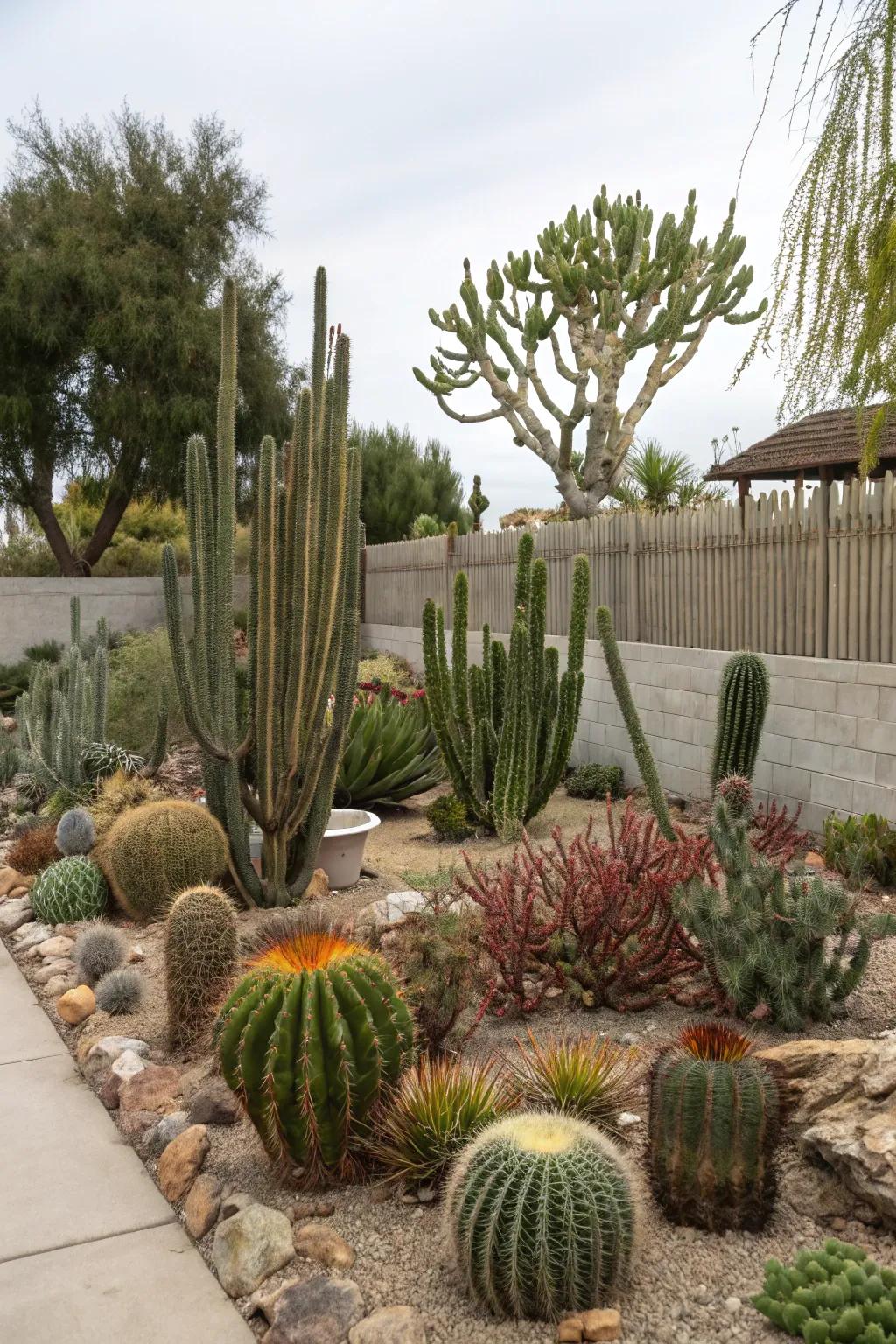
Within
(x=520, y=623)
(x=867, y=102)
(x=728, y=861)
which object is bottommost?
(x=728, y=861)

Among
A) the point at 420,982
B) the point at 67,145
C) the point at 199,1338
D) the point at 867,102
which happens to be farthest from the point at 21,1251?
the point at 67,145

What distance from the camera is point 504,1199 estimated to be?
309 cm

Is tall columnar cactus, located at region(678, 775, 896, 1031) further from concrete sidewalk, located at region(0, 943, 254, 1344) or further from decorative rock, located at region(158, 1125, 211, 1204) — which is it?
concrete sidewalk, located at region(0, 943, 254, 1344)

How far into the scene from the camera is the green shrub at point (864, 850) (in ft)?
22.2

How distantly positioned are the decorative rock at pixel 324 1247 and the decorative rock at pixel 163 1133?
95 cm

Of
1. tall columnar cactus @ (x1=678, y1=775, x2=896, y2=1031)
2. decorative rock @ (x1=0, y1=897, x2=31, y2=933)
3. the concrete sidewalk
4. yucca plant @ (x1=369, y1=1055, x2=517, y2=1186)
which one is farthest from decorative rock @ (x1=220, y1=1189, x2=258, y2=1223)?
decorative rock @ (x1=0, y1=897, x2=31, y2=933)

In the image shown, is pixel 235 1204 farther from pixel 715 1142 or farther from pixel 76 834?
pixel 76 834

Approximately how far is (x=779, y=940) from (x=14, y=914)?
5177mm

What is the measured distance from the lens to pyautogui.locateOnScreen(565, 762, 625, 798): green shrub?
10683 mm

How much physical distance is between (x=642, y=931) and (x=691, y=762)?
5.35 metres

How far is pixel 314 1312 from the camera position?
3.17 metres

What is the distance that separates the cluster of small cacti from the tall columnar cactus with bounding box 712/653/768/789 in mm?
5744

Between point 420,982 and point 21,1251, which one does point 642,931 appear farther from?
point 21,1251

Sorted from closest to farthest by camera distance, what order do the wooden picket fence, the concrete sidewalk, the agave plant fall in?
the concrete sidewalk < the wooden picket fence < the agave plant
